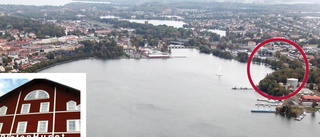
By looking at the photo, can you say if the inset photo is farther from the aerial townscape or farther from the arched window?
the aerial townscape

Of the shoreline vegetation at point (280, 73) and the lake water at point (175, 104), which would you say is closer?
the lake water at point (175, 104)

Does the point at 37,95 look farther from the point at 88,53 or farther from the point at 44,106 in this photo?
the point at 88,53

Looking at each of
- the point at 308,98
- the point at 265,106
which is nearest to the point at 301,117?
the point at 265,106

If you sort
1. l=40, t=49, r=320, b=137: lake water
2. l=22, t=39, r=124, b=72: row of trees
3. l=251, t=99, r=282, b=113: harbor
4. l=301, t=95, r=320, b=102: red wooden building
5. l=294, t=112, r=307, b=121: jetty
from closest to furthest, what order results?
1. l=40, t=49, r=320, b=137: lake water
2. l=294, t=112, r=307, b=121: jetty
3. l=251, t=99, r=282, b=113: harbor
4. l=301, t=95, r=320, b=102: red wooden building
5. l=22, t=39, r=124, b=72: row of trees

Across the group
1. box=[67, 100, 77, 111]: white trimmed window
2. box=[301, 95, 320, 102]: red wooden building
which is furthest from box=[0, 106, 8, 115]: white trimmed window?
box=[301, 95, 320, 102]: red wooden building

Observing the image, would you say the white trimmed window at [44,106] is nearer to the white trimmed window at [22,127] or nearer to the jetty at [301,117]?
the white trimmed window at [22,127]

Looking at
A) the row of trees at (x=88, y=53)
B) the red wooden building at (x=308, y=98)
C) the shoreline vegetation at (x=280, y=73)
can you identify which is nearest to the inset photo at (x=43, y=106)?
the red wooden building at (x=308, y=98)

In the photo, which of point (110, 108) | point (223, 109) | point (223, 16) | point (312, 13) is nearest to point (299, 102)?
point (223, 109)

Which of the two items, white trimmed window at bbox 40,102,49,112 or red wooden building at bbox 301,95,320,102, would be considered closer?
white trimmed window at bbox 40,102,49,112
